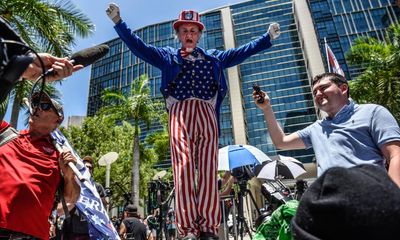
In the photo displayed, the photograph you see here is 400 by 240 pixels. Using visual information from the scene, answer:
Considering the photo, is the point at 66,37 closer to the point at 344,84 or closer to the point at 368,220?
the point at 344,84

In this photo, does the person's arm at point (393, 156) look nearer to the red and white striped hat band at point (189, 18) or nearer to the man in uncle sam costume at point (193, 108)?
the man in uncle sam costume at point (193, 108)

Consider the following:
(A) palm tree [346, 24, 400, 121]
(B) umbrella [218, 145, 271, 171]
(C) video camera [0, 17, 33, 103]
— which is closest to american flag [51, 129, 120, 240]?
(C) video camera [0, 17, 33, 103]

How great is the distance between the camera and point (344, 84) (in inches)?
109

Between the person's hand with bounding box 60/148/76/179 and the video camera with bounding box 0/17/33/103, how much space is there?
934 millimetres

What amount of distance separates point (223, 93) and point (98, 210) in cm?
181

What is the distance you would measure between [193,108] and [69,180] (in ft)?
4.16

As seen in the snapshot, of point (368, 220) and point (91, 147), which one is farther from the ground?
point (91, 147)

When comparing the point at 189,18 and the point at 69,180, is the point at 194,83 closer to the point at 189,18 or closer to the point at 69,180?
the point at 189,18

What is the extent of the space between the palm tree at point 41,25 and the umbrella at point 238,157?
6359 millimetres

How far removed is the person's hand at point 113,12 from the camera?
122 inches

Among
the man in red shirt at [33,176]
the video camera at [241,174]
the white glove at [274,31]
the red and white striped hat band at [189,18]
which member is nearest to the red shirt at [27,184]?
the man in red shirt at [33,176]

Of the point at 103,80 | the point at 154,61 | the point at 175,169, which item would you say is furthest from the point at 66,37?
the point at 103,80

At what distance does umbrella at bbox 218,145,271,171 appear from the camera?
753 centimetres

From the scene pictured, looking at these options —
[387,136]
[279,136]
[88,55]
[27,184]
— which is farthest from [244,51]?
[27,184]
